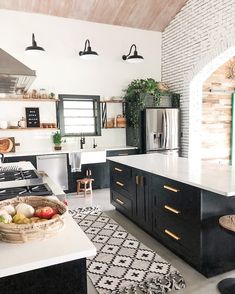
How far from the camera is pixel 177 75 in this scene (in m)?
6.13

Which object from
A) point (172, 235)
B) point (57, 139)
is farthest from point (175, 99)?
point (172, 235)

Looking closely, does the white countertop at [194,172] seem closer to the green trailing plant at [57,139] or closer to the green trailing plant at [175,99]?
the green trailing plant at [57,139]

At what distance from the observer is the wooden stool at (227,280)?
2.04 m

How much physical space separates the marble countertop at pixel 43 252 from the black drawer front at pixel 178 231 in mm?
1432

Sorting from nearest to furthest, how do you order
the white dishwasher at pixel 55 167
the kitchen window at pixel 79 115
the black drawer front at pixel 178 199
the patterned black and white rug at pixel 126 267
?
the patterned black and white rug at pixel 126 267
the black drawer front at pixel 178 199
the white dishwasher at pixel 55 167
the kitchen window at pixel 79 115

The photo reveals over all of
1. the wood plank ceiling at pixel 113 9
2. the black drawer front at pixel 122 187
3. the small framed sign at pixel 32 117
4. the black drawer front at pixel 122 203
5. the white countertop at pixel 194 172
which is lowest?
the black drawer front at pixel 122 203

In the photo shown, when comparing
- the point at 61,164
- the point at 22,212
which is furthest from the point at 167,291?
the point at 61,164

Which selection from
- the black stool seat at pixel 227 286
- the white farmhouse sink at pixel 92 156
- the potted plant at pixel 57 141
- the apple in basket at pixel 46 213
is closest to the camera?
the apple in basket at pixel 46 213

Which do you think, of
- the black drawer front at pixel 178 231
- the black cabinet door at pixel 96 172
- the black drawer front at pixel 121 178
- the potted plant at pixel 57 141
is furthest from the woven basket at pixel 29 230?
the potted plant at pixel 57 141

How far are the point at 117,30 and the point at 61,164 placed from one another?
3442mm

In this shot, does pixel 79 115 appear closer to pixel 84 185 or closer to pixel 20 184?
pixel 84 185

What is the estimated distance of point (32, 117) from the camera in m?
5.44

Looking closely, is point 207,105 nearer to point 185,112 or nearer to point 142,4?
point 185,112

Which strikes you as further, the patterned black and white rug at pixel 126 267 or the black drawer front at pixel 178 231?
the black drawer front at pixel 178 231
